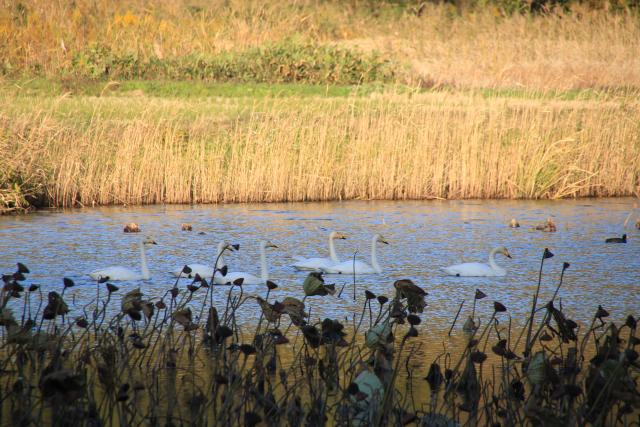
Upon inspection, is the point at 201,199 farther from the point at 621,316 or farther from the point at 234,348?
the point at 234,348

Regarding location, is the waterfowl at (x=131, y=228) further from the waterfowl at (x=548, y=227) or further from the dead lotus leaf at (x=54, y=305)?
the dead lotus leaf at (x=54, y=305)

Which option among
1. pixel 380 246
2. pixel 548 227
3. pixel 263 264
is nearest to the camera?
pixel 263 264

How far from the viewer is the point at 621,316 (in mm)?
6039

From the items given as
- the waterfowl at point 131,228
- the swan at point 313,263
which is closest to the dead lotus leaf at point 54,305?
the swan at point 313,263

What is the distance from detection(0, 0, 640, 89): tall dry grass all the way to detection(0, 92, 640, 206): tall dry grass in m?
4.72

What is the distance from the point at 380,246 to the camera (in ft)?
27.8

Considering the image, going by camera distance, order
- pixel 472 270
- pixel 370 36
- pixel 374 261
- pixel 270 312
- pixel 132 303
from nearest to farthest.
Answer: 1. pixel 132 303
2. pixel 270 312
3. pixel 472 270
4. pixel 374 261
5. pixel 370 36

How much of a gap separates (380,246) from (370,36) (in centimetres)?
1396

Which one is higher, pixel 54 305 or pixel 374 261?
Answer: pixel 54 305

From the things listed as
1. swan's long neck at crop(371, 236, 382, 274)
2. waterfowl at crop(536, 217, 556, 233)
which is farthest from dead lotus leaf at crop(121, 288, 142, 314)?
waterfowl at crop(536, 217, 556, 233)

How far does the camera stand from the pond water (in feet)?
21.7

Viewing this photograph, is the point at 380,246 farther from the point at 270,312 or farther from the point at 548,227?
the point at 270,312

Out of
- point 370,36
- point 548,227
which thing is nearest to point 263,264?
point 548,227

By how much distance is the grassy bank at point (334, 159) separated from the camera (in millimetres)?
10352
